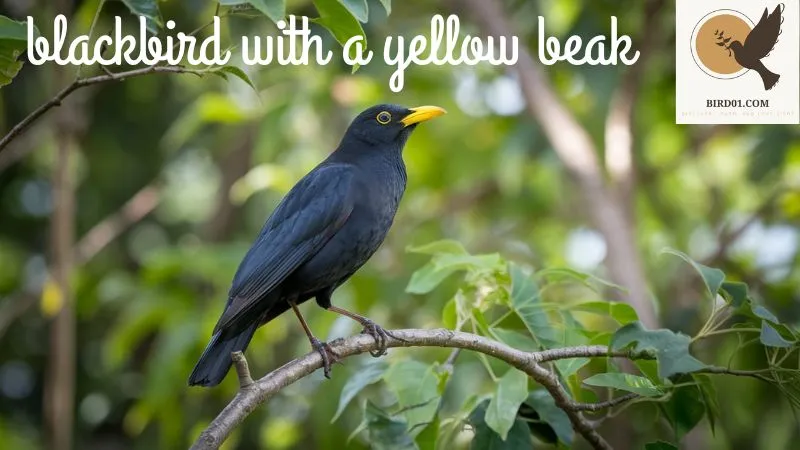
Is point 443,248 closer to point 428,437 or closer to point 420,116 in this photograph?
point 428,437

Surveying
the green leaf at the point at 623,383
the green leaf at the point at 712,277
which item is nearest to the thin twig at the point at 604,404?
the green leaf at the point at 623,383

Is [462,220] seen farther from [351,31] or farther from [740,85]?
[351,31]

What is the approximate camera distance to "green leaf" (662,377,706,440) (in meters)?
3.16

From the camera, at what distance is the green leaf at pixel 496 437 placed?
10.5 feet

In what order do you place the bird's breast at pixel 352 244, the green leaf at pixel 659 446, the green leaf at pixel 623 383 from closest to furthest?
the green leaf at pixel 623 383
the green leaf at pixel 659 446
the bird's breast at pixel 352 244

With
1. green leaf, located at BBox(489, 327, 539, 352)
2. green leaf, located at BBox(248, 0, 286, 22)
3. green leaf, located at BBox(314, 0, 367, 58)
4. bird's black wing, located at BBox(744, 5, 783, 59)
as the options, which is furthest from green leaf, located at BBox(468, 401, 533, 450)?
bird's black wing, located at BBox(744, 5, 783, 59)

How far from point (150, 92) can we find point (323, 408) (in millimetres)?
3418

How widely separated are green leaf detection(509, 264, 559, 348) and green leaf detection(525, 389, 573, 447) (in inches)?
7.9

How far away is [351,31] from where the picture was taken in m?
2.71

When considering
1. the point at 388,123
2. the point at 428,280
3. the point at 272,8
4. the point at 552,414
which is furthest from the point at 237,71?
the point at 388,123

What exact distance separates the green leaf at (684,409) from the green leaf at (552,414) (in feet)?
1.01

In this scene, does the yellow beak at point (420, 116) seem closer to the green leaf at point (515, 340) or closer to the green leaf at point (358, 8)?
the green leaf at point (515, 340)

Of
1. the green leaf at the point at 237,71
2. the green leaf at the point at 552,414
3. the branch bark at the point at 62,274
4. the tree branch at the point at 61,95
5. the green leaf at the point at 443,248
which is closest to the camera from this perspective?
the tree branch at the point at 61,95

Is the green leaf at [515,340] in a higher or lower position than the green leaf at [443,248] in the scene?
lower
